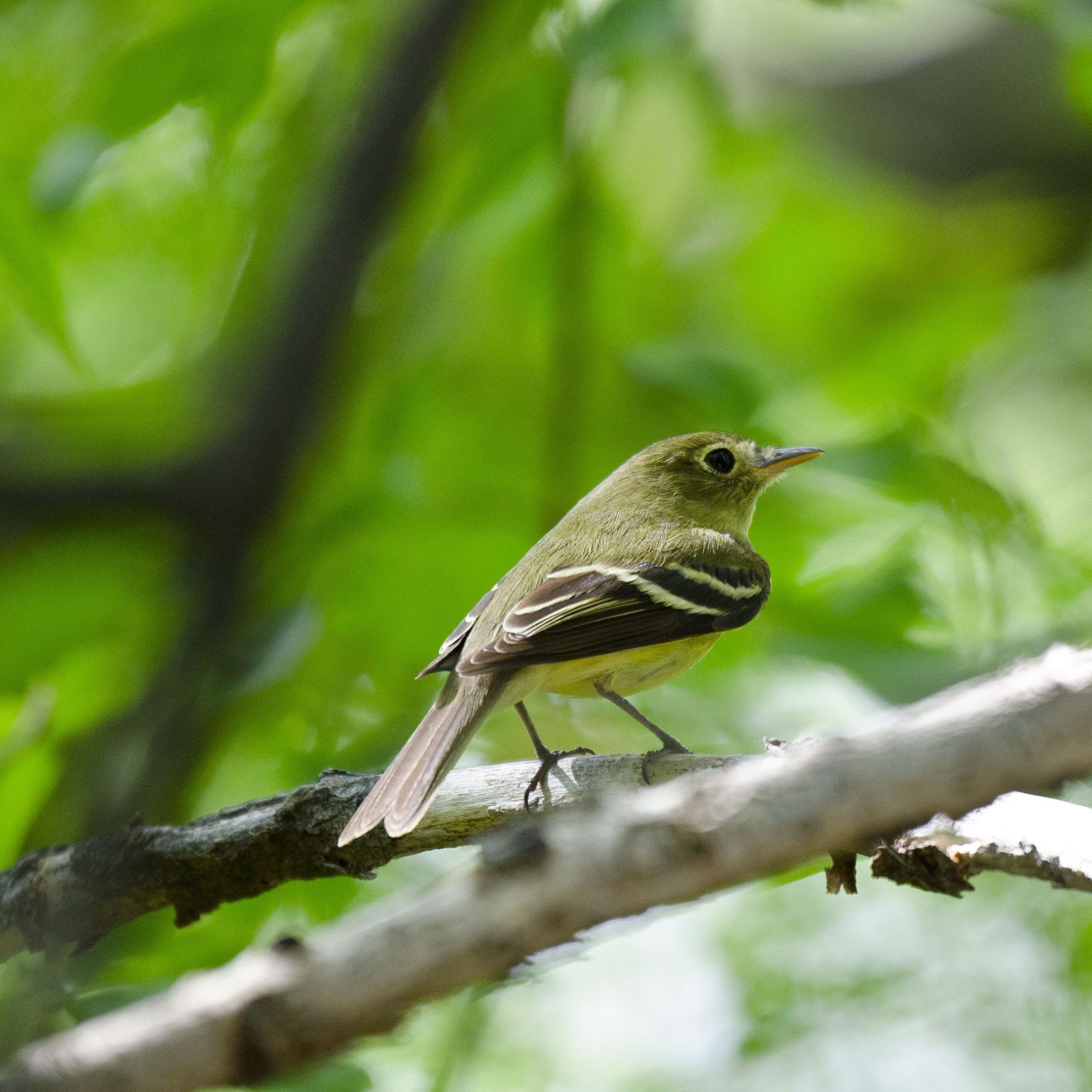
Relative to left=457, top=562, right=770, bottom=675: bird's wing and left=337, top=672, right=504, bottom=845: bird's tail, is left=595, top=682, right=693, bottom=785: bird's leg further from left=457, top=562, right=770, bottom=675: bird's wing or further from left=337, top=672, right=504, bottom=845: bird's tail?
left=337, top=672, right=504, bottom=845: bird's tail

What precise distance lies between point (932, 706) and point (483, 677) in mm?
2380

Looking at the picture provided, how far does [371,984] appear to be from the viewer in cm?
115

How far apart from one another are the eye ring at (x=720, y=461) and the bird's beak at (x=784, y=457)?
223 mm

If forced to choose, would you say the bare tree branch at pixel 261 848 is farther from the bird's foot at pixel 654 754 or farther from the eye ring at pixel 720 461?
the eye ring at pixel 720 461

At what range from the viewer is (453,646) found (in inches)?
142

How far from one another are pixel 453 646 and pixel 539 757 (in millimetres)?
446

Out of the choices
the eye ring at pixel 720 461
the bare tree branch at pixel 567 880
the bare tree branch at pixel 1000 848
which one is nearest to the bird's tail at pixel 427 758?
the bare tree branch at pixel 1000 848

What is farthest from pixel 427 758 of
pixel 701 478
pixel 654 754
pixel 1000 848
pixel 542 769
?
pixel 701 478

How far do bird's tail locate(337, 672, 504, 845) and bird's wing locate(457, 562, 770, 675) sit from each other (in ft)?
0.33

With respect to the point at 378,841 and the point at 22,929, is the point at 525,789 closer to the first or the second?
the point at 378,841

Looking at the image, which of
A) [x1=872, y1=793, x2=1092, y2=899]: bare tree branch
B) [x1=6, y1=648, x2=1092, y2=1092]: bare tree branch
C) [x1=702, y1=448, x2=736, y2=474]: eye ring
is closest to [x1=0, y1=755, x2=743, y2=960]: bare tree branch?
[x1=872, y1=793, x2=1092, y2=899]: bare tree branch

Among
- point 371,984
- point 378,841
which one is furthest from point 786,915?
point 371,984

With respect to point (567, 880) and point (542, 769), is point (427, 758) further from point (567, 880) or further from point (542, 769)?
point (567, 880)

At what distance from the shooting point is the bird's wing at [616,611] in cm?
361
